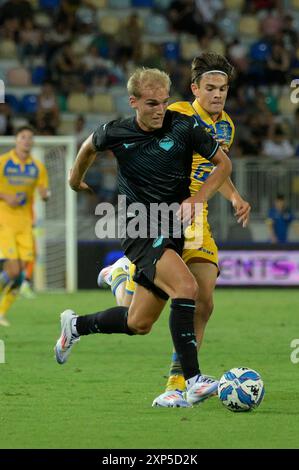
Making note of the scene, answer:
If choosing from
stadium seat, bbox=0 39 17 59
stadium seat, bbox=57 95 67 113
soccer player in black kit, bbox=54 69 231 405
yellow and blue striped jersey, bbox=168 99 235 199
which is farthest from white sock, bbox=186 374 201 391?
stadium seat, bbox=0 39 17 59

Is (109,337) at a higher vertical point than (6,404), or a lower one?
lower

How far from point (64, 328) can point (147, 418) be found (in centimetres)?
128

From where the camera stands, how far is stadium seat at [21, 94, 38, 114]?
21703 millimetres

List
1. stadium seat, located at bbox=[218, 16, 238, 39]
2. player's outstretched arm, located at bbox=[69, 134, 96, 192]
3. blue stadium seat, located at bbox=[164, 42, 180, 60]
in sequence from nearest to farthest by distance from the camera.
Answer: player's outstretched arm, located at bbox=[69, 134, 96, 192]
blue stadium seat, located at bbox=[164, 42, 180, 60]
stadium seat, located at bbox=[218, 16, 238, 39]

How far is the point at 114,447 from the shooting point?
18.6ft

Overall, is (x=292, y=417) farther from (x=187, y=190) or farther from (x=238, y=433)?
(x=187, y=190)

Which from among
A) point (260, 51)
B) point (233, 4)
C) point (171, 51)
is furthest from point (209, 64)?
point (233, 4)

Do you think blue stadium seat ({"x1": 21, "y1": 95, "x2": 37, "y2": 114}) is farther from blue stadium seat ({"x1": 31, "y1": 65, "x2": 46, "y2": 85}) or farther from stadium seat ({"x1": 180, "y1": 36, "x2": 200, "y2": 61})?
stadium seat ({"x1": 180, "y1": 36, "x2": 200, "y2": 61})

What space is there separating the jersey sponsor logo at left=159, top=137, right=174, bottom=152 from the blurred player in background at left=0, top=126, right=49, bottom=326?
6612 mm

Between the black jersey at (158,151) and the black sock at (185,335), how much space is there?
0.69m

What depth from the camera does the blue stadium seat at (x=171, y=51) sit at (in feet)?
75.9

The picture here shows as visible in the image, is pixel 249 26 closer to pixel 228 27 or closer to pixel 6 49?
pixel 228 27

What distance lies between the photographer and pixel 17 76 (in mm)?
22672

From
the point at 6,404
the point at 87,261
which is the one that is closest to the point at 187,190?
the point at 6,404
